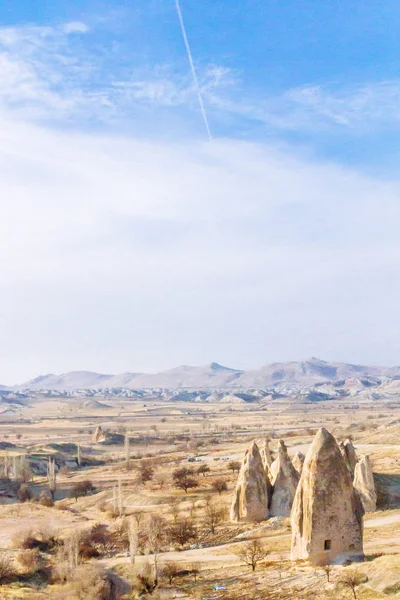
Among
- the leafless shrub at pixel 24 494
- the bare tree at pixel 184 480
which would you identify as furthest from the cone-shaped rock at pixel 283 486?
the leafless shrub at pixel 24 494

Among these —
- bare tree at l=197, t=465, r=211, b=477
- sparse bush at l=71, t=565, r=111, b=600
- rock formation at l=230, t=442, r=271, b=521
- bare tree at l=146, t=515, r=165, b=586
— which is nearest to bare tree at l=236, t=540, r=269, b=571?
bare tree at l=146, t=515, r=165, b=586

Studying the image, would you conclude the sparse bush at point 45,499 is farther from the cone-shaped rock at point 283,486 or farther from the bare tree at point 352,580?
the bare tree at point 352,580

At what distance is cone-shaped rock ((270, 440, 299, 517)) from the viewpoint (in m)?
36.6

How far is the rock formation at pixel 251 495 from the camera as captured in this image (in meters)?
36.6

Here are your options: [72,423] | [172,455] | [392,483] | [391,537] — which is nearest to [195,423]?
[72,423]

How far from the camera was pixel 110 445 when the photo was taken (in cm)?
9975

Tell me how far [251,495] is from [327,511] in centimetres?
1359

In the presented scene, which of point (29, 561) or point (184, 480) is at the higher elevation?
point (184, 480)

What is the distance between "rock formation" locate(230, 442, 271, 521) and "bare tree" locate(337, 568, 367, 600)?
14.2 meters

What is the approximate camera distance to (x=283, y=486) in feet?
122

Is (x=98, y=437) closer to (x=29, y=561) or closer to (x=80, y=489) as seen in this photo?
(x=80, y=489)

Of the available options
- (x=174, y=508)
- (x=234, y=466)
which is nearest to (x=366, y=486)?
(x=174, y=508)

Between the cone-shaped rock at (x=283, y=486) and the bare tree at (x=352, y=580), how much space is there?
13.9 m

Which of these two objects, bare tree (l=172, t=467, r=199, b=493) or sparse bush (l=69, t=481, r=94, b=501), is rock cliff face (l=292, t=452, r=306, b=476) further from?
sparse bush (l=69, t=481, r=94, b=501)
